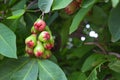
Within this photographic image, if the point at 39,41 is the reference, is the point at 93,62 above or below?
below

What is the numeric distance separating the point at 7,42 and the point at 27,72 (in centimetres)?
11

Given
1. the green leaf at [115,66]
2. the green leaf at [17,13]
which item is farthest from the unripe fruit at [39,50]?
the green leaf at [115,66]

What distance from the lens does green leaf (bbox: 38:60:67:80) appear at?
109cm

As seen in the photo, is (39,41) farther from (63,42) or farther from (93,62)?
(63,42)

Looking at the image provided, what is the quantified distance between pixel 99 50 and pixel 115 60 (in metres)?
0.18

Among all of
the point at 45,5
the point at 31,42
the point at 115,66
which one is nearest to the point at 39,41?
the point at 31,42

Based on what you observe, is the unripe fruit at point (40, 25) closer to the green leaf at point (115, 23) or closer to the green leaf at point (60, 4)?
the green leaf at point (60, 4)

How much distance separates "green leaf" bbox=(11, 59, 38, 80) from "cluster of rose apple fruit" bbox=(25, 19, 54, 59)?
34mm

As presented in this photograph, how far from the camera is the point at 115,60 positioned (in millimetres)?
1188

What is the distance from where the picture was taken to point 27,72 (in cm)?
110

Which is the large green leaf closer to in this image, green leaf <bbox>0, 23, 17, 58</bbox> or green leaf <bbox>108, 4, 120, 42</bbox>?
green leaf <bbox>0, 23, 17, 58</bbox>

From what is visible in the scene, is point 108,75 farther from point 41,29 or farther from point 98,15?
point 41,29

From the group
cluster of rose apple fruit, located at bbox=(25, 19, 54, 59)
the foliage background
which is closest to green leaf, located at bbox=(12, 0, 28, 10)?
the foliage background

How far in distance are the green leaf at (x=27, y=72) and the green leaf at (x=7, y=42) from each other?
103 mm
